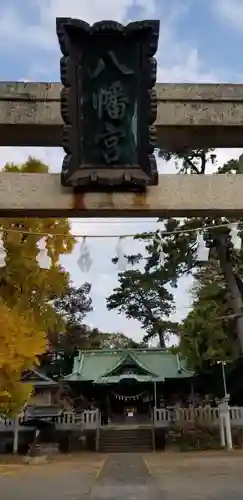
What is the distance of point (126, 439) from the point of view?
24.4 m

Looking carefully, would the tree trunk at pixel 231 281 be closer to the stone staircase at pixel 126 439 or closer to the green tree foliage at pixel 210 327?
the green tree foliage at pixel 210 327

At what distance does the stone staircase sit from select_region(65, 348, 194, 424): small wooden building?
5.10 ft

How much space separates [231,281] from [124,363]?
33.3 ft

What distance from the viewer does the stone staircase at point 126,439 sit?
23.8 meters

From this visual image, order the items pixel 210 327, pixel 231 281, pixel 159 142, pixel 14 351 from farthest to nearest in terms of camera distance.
Result: pixel 210 327
pixel 231 281
pixel 14 351
pixel 159 142

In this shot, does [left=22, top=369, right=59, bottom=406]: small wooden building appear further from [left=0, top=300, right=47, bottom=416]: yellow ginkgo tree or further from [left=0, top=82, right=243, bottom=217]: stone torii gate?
[left=0, top=82, right=243, bottom=217]: stone torii gate

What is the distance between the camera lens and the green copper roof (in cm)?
2594

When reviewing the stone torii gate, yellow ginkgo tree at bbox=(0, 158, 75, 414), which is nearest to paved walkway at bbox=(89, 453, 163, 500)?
yellow ginkgo tree at bbox=(0, 158, 75, 414)

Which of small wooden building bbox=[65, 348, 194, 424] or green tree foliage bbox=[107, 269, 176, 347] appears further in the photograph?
green tree foliage bbox=[107, 269, 176, 347]

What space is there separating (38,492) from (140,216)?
797cm

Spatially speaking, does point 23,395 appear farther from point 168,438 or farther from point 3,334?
point 168,438

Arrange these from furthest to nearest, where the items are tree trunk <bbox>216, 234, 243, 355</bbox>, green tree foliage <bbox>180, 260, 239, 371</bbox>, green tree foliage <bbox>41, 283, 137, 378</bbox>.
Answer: green tree foliage <bbox>41, 283, 137, 378</bbox> < green tree foliage <bbox>180, 260, 239, 371</bbox> < tree trunk <bbox>216, 234, 243, 355</bbox>

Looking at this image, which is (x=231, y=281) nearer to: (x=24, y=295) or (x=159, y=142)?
(x=24, y=295)

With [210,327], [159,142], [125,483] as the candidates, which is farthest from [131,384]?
[159,142]
